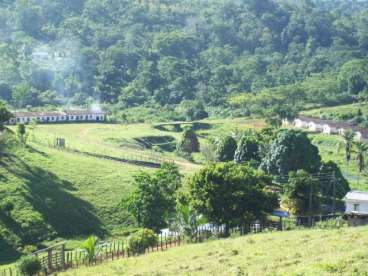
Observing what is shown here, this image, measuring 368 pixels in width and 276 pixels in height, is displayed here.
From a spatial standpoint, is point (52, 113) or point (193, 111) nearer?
point (52, 113)

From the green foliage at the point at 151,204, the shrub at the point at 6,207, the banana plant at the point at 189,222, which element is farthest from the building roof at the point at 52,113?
the banana plant at the point at 189,222

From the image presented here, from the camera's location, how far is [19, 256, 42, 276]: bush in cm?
3819

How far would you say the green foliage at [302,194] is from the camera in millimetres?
53156

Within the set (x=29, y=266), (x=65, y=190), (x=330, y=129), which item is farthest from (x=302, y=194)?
(x=330, y=129)

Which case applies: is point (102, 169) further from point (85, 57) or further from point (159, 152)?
point (85, 57)

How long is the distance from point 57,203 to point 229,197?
55.3 feet

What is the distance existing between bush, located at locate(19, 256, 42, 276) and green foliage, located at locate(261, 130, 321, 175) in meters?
32.7

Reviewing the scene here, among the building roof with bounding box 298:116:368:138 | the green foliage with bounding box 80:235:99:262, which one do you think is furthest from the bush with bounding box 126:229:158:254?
the building roof with bounding box 298:116:368:138

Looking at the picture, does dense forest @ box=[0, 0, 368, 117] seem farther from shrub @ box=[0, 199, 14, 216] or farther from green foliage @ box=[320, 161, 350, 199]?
shrub @ box=[0, 199, 14, 216]

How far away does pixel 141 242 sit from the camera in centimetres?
4178

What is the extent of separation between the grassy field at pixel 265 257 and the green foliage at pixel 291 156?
83.4 feet

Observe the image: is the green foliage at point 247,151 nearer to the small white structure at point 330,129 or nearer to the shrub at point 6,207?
the shrub at point 6,207

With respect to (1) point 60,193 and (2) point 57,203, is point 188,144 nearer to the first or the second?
(1) point 60,193

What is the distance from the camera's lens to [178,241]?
145ft
